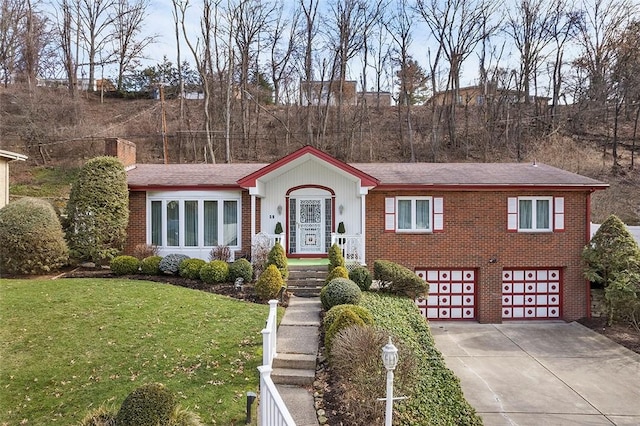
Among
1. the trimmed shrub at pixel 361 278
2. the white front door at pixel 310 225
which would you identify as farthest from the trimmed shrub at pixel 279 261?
the white front door at pixel 310 225

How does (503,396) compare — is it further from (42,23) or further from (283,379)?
(42,23)

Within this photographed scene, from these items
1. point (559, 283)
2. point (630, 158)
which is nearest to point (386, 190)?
point (559, 283)

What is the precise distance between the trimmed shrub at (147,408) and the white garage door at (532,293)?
539 inches

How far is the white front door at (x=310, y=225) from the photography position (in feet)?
50.8

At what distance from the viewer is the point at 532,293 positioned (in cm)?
1539

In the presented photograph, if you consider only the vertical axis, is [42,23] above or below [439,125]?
above

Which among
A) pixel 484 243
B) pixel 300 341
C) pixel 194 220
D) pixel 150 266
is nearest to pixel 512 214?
pixel 484 243

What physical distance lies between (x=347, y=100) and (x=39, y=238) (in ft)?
89.2

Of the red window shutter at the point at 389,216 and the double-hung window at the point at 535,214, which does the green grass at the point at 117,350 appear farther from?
the double-hung window at the point at 535,214

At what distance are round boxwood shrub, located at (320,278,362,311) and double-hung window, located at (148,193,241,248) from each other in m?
6.30

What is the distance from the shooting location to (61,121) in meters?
31.4

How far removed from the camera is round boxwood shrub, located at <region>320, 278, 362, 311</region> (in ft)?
32.1

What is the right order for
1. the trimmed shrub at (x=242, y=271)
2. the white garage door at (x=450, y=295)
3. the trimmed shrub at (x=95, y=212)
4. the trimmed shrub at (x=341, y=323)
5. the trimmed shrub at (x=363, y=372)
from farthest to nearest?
the white garage door at (x=450, y=295), the trimmed shrub at (x=95, y=212), the trimmed shrub at (x=242, y=271), the trimmed shrub at (x=341, y=323), the trimmed shrub at (x=363, y=372)

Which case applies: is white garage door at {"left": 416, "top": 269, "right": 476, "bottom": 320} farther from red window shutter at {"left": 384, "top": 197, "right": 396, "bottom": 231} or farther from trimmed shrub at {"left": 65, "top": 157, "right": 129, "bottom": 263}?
trimmed shrub at {"left": 65, "top": 157, "right": 129, "bottom": 263}
